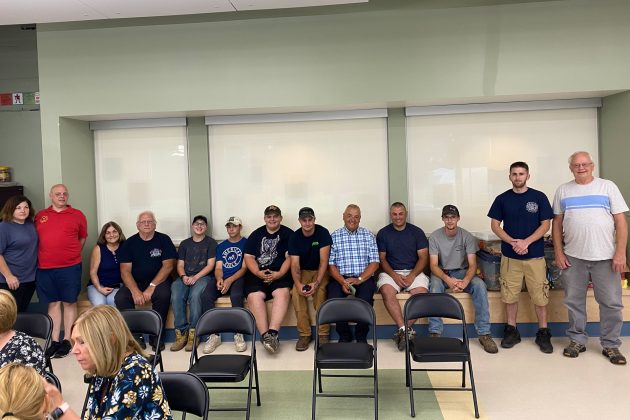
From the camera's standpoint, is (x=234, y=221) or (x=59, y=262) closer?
(x=59, y=262)

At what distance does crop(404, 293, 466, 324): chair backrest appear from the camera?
13.2 ft

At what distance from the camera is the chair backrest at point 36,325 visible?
3753mm

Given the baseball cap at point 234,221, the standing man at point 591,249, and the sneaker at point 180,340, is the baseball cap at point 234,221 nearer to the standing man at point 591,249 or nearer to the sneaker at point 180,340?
the sneaker at point 180,340

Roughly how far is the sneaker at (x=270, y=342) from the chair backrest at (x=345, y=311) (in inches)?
44.7

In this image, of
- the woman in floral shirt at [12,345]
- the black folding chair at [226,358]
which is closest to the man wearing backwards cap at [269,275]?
the black folding chair at [226,358]

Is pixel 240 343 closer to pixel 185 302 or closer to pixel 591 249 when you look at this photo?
pixel 185 302

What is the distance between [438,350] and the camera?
12.0 feet

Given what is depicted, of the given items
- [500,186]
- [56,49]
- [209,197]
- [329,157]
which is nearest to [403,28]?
[329,157]

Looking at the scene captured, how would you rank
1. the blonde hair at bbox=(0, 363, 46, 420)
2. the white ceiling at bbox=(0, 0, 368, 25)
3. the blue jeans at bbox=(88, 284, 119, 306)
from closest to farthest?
1. the blonde hair at bbox=(0, 363, 46, 420)
2. the white ceiling at bbox=(0, 0, 368, 25)
3. the blue jeans at bbox=(88, 284, 119, 306)

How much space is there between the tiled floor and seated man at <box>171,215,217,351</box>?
25 centimetres

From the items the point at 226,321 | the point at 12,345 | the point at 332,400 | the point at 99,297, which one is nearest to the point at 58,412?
the point at 12,345

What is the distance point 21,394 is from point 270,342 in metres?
3.35

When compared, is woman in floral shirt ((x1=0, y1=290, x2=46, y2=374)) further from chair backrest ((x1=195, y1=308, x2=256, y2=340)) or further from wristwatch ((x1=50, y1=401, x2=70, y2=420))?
chair backrest ((x1=195, y1=308, x2=256, y2=340))

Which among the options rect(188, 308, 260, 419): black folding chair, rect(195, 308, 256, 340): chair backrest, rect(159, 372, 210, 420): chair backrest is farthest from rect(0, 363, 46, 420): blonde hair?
rect(195, 308, 256, 340): chair backrest
